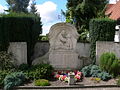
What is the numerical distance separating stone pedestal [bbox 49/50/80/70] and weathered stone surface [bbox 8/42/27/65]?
155 centimetres

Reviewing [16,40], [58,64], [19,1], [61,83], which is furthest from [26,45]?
[19,1]

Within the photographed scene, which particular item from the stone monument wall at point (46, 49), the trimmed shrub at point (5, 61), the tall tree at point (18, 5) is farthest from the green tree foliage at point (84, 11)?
the tall tree at point (18, 5)

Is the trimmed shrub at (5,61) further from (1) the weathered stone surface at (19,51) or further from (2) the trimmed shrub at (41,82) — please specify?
(2) the trimmed shrub at (41,82)

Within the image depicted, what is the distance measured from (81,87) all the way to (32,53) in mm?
5103

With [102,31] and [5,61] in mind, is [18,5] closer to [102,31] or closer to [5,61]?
[102,31]

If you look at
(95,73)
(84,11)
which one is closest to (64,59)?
(95,73)

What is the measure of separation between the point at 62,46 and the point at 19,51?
2499mm

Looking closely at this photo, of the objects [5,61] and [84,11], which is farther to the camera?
[84,11]

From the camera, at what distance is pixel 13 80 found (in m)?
12.2

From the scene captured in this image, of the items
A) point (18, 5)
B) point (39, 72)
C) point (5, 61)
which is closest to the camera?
point (39, 72)

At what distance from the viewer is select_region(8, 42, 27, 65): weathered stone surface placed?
49.3ft

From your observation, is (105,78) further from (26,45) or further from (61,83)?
(26,45)

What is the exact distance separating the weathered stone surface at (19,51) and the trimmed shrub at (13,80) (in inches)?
95.7

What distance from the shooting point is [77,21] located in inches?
867
